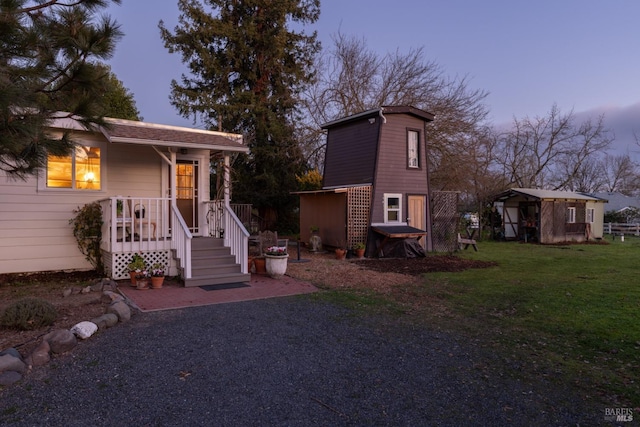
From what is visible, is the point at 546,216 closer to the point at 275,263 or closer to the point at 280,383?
the point at 275,263

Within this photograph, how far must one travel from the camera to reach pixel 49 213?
345 inches

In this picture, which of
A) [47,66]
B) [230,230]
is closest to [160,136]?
[230,230]

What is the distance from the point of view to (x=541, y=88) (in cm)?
1830

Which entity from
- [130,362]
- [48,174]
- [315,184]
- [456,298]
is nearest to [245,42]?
[315,184]

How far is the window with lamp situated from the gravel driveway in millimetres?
5265

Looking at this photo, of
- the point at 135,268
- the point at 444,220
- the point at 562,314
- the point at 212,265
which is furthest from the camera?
the point at 444,220

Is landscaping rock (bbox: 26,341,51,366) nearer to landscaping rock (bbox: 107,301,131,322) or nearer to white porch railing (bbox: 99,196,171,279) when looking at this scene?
landscaping rock (bbox: 107,301,131,322)

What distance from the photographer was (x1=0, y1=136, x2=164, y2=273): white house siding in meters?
8.42

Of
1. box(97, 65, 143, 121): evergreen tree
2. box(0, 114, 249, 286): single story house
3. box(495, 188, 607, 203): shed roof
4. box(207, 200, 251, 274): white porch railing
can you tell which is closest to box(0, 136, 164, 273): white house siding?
box(0, 114, 249, 286): single story house

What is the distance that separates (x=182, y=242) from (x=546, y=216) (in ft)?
64.0

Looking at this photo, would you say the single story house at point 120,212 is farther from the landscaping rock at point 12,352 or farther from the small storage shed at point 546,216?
the small storage shed at point 546,216

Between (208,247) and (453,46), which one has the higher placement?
(453,46)

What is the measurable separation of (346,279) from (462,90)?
15339 millimetres

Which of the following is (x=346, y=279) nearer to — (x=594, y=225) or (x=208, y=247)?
(x=208, y=247)
